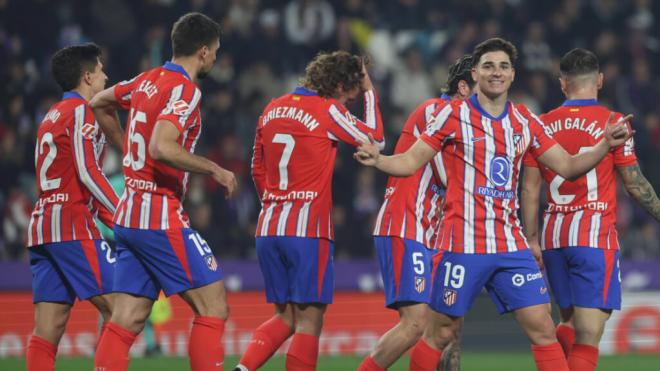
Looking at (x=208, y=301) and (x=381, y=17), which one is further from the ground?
(x=381, y=17)

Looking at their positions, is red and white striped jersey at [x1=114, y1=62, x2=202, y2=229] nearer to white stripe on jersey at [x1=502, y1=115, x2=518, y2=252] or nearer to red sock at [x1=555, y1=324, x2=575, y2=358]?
white stripe on jersey at [x1=502, y1=115, x2=518, y2=252]

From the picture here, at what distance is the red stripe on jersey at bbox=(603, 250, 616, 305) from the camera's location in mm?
7805

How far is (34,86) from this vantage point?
15.0 meters

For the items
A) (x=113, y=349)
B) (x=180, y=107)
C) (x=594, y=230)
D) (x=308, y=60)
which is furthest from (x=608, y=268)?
(x=308, y=60)

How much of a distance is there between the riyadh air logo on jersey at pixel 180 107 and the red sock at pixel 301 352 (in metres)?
1.87

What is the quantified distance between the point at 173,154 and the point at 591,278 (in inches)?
116

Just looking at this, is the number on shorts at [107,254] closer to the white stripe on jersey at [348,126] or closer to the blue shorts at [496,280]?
the white stripe on jersey at [348,126]

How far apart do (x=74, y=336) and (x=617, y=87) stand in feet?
27.2

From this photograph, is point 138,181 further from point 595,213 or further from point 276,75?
point 276,75

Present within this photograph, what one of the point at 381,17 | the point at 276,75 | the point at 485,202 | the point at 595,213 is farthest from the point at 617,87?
the point at 485,202

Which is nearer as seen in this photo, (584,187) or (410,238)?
(584,187)

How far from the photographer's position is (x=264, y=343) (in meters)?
7.88

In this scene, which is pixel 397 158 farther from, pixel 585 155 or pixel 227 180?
pixel 585 155

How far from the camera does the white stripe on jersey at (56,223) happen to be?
25.1 feet
